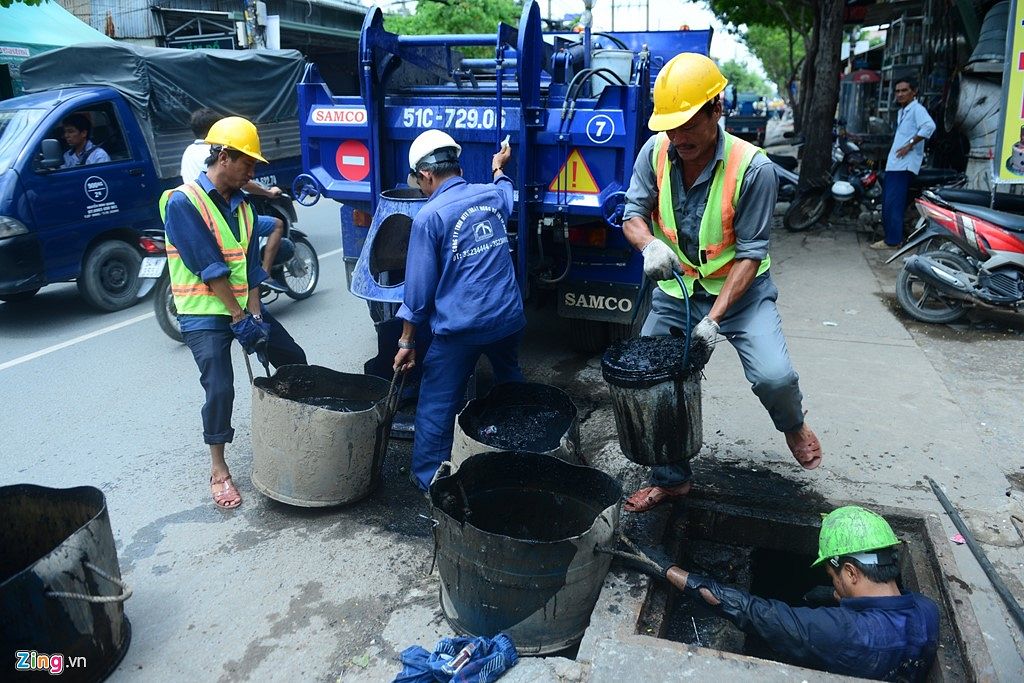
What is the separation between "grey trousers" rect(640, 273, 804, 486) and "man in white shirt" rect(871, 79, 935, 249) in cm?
666

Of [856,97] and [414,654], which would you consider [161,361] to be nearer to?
[414,654]

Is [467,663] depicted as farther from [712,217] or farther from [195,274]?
[195,274]

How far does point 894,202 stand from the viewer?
29.8 feet

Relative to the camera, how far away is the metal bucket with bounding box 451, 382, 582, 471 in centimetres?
344

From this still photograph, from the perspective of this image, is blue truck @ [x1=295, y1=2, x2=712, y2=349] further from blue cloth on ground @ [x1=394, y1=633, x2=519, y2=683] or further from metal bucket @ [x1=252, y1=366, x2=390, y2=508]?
blue cloth on ground @ [x1=394, y1=633, x2=519, y2=683]

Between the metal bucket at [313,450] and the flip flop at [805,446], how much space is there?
5.84 feet

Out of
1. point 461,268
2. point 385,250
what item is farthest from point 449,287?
point 385,250

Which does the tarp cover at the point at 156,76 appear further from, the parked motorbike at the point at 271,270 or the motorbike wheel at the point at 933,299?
the motorbike wheel at the point at 933,299

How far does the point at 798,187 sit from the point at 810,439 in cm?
866

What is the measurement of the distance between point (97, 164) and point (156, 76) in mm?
1742

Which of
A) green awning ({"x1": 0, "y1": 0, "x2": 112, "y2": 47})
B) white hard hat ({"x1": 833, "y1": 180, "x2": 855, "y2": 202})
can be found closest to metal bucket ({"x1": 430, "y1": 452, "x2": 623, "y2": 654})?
white hard hat ({"x1": 833, "y1": 180, "x2": 855, "y2": 202})

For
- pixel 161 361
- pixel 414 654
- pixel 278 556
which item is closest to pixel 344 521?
pixel 278 556

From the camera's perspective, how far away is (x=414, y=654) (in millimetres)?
2529

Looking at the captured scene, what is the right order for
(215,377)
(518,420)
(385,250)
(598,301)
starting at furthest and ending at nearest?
(598,301) → (385,250) → (518,420) → (215,377)
